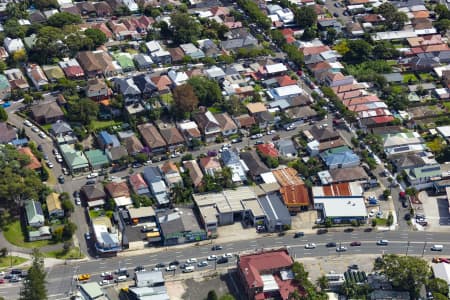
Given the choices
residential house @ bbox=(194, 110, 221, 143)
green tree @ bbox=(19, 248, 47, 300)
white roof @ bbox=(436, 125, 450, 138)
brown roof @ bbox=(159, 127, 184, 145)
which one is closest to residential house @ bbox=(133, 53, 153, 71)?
residential house @ bbox=(194, 110, 221, 143)

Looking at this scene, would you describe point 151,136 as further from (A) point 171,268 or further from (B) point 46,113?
(A) point 171,268

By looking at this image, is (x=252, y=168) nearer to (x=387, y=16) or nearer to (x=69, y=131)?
(x=69, y=131)

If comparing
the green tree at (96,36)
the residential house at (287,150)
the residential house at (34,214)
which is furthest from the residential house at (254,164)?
the green tree at (96,36)

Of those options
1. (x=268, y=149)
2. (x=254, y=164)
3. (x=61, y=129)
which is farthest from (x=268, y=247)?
(x=61, y=129)

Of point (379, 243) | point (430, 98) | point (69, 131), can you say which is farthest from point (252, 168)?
point (430, 98)

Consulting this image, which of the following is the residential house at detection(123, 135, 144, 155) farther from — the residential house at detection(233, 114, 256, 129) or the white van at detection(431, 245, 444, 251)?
the white van at detection(431, 245, 444, 251)

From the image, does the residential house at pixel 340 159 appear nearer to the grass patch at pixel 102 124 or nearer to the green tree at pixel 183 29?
the grass patch at pixel 102 124
